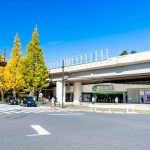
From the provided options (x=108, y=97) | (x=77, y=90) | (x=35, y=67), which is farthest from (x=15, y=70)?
(x=108, y=97)

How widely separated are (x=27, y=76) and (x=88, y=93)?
17422 millimetres

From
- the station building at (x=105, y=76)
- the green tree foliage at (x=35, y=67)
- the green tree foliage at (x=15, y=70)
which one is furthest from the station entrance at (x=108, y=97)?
the green tree foliage at (x=15, y=70)

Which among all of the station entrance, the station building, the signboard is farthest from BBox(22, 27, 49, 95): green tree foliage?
the station entrance

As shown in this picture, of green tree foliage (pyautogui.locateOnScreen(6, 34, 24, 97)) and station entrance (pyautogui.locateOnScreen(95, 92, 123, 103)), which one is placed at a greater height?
green tree foliage (pyautogui.locateOnScreen(6, 34, 24, 97))

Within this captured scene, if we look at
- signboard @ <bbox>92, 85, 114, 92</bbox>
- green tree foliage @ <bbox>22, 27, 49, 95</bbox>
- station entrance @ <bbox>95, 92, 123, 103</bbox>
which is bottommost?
station entrance @ <bbox>95, 92, 123, 103</bbox>

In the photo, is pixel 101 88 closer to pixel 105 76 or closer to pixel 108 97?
pixel 108 97

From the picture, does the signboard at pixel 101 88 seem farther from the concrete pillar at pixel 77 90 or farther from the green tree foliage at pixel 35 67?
the green tree foliage at pixel 35 67

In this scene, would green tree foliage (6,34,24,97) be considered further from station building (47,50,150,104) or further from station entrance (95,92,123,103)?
station entrance (95,92,123,103)

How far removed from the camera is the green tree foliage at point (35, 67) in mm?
53156

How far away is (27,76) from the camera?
2112 inches

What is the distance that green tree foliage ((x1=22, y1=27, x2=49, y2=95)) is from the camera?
174 ft

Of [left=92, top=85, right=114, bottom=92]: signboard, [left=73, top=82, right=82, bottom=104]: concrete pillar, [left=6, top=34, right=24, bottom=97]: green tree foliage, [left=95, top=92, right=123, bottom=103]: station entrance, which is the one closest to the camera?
[left=73, top=82, right=82, bottom=104]: concrete pillar

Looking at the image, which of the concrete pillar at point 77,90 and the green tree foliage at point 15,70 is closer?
the concrete pillar at point 77,90

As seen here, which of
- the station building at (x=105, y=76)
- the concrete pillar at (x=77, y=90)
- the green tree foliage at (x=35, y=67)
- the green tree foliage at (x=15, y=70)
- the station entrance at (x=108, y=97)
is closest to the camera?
the station building at (x=105, y=76)
